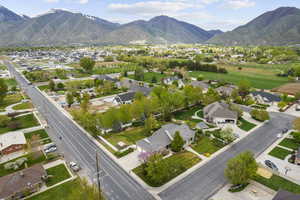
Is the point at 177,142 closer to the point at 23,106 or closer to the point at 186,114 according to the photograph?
the point at 186,114

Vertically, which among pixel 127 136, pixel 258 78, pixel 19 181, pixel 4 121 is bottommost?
pixel 127 136

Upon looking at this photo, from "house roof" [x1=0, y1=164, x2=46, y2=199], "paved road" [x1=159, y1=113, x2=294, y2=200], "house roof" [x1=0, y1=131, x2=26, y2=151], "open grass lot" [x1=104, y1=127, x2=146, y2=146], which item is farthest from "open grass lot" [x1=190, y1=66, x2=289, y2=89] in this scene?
"house roof" [x1=0, y1=131, x2=26, y2=151]

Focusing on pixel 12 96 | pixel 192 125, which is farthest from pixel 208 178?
pixel 12 96

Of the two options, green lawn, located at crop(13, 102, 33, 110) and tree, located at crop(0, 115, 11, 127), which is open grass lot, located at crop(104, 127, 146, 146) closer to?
tree, located at crop(0, 115, 11, 127)

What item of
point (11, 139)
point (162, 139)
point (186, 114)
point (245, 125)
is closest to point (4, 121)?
point (11, 139)

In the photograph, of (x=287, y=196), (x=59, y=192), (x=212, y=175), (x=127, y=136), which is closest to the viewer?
(x=287, y=196)
